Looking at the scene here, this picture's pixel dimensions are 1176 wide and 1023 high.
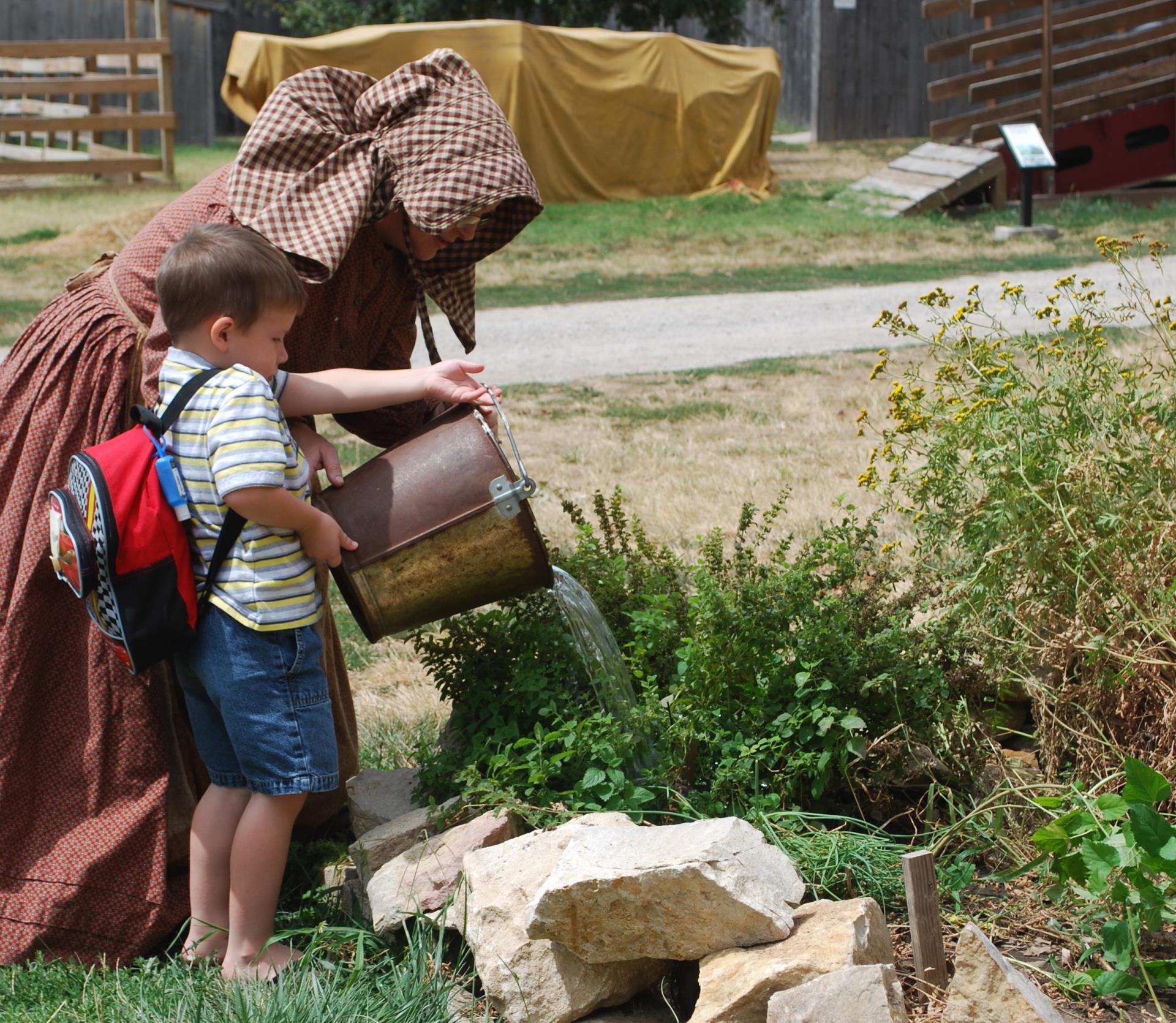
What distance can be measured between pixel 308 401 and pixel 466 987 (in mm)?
1042

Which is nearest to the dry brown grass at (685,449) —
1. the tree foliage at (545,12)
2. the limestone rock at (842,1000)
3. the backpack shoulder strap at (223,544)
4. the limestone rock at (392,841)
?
the limestone rock at (392,841)

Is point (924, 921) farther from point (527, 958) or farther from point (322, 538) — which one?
point (322, 538)

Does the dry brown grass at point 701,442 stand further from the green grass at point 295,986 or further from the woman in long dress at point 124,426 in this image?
the green grass at point 295,986

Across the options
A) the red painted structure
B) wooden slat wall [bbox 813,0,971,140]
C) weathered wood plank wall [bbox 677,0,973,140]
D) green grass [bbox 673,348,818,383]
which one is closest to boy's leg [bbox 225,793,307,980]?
green grass [bbox 673,348,818,383]

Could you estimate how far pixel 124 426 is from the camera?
99.4 inches

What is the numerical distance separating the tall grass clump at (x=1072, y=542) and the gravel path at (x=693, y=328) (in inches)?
186

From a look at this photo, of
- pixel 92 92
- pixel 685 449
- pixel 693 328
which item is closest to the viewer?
pixel 685 449

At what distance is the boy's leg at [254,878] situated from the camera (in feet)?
7.62

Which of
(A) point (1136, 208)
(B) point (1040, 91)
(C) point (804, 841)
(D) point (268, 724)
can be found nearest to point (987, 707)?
(C) point (804, 841)

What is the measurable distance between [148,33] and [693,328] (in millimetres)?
16648

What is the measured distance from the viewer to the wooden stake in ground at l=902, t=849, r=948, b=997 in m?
2.09

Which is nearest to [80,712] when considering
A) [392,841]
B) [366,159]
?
[392,841]

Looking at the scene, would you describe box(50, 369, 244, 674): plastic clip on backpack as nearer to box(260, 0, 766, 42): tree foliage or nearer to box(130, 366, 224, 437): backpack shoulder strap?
box(130, 366, 224, 437): backpack shoulder strap

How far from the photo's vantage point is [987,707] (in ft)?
9.26
